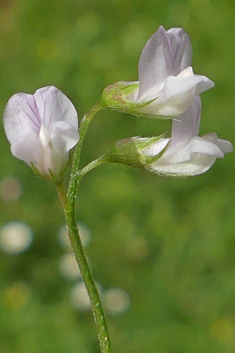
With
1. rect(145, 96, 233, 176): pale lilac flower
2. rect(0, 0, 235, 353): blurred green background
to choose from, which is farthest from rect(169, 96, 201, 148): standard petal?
rect(0, 0, 235, 353): blurred green background

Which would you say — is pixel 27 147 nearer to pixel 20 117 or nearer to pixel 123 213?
pixel 20 117

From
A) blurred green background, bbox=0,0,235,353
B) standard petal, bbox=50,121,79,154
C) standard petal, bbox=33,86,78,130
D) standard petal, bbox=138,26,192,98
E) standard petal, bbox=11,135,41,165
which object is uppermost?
standard petal, bbox=138,26,192,98

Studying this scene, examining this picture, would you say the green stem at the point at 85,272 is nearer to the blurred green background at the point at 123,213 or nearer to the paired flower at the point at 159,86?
the paired flower at the point at 159,86

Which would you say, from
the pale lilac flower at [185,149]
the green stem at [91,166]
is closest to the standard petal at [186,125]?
the pale lilac flower at [185,149]

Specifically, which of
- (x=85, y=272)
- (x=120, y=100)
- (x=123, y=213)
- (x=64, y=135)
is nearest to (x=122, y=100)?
(x=120, y=100)

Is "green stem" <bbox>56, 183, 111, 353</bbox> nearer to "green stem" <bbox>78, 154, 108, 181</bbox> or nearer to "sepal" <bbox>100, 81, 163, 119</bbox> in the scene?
"green stem" <bbox>78, 154, 108, 181</bbox>

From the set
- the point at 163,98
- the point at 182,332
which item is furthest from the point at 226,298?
the point at 163,98
